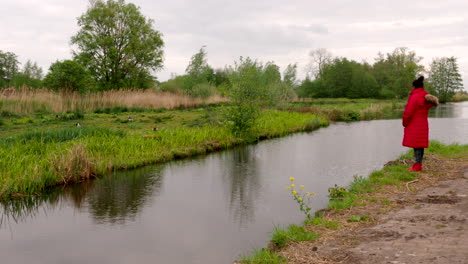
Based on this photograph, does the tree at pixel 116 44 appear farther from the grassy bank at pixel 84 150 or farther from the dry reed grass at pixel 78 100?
the grassy bank at pixel 84 150

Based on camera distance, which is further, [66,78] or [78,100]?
[66,78]

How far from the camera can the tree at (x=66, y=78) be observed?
1042 inches

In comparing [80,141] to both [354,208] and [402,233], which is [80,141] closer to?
[354,208]

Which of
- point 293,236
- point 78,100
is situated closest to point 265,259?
point 293,236

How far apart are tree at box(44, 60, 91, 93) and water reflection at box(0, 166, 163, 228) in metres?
18.5

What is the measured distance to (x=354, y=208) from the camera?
6.38 meters

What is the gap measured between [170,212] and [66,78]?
2230cm

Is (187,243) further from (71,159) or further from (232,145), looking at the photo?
(232,145)

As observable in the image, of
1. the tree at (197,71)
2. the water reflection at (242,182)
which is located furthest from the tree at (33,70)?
the water reflection at (242,182)

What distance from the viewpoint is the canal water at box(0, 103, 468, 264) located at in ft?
19.0

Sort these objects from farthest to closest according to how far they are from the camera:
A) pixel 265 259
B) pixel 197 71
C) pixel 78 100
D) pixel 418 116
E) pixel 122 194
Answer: pixel 197 71 < pixel 78 100 < pixel 122 194 < pixel 418 116 < pixel 265 259

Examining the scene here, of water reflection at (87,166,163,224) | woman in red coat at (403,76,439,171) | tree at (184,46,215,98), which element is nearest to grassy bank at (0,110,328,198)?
water reflection at (87,166,163,224)

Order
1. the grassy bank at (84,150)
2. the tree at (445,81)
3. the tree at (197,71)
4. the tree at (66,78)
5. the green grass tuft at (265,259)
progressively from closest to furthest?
the green grass tuft at (265,259) < the grassy bank at (84,150) < the tree at (66,78) < the tree at (197,71) < the tree at (445,81)

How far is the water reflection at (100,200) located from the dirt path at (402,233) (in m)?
3.99
